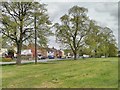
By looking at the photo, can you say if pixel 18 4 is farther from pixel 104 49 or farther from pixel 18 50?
pixel 104 49

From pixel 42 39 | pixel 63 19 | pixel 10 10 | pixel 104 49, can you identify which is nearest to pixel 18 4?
pixel 10 10

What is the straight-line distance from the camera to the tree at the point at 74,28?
46.8 m

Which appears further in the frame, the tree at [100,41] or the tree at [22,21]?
the tree at [100,41]

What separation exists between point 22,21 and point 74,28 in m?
17.9

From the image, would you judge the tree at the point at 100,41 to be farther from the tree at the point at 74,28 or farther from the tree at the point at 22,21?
the tree at the point at 22,21

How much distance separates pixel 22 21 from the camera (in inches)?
1235

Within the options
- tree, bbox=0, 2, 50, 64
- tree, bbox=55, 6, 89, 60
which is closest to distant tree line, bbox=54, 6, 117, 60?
A: tree, bbox=55, 6, 89, 60

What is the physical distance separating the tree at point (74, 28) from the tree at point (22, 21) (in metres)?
13.5

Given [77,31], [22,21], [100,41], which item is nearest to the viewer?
[22,21]

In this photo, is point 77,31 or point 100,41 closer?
point 77,31

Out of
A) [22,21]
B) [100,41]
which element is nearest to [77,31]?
[100,41]

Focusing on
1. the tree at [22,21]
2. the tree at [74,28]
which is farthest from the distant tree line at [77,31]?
the tree at [22,21]

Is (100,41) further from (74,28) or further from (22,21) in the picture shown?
(22,21)

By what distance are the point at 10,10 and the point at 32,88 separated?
2346cm
